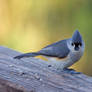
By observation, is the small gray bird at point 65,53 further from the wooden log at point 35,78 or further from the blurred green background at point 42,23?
the blurred green background at point 42,23

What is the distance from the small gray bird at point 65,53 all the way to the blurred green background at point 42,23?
157 centimetres

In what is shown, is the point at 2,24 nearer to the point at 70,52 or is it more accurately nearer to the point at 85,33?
the point at 85,33

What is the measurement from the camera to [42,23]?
15.5 feet

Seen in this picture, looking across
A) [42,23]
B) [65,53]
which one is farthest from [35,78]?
[42,23]

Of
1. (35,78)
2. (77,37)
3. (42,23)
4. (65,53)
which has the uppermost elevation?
(42,23)

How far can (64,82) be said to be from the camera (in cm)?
250

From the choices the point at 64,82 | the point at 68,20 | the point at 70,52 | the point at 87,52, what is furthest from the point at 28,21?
the point at 64,82

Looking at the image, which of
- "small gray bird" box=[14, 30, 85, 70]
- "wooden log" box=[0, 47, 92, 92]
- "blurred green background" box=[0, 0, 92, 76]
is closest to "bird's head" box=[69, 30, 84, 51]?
"small gray bird" box=[14, 30, 85, 70]

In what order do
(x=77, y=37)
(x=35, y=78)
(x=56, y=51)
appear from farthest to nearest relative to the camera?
1. (x=56, y=51)
2. (x=77, y=37)
3. (x=35, y=78)

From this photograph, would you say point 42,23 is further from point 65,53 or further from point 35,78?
point 35,78

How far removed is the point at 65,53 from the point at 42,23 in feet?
6.04

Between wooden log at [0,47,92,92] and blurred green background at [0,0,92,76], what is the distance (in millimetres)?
1670

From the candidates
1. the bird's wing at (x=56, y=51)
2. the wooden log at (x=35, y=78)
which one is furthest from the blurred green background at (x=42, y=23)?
the wooden log at (x=35, y=78)

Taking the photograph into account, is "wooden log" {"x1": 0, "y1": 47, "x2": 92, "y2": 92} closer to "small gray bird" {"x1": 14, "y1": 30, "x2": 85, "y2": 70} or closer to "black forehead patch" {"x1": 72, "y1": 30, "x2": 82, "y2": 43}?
"small gray bird" {"x1": 14, "y1": 30, "x2": 85, "y2": 70}
